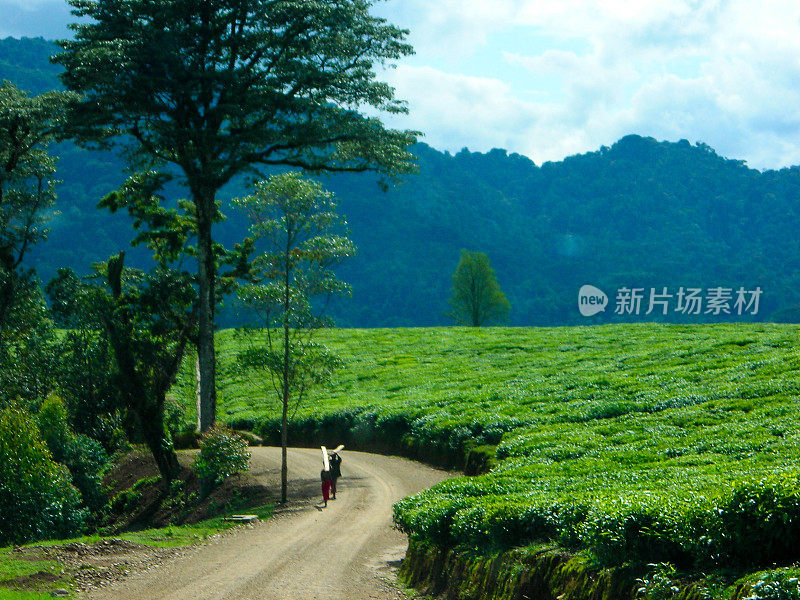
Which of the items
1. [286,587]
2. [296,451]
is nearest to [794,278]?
[296,451]

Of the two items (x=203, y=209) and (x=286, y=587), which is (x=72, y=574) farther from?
(x=203, y=209)

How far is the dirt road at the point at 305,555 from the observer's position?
15398 mm

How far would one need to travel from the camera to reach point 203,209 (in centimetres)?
3108

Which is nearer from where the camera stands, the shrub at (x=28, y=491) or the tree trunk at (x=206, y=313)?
the shrub at (x=28, y=491)

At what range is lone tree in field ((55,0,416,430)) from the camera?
1134 inches

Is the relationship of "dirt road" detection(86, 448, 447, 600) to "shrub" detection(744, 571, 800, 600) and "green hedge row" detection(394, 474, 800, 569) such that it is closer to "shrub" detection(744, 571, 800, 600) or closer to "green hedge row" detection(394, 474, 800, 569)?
"green hedge row" detection(394, 474, 800, 569)

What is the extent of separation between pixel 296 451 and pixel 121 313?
1120 centimetres

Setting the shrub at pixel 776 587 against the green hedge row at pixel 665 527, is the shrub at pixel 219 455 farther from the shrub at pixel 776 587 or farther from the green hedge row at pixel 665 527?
the shrub at pixel 776 587

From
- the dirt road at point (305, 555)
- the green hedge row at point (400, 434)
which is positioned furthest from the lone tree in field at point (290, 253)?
the green hedge row at point (400, 434)
